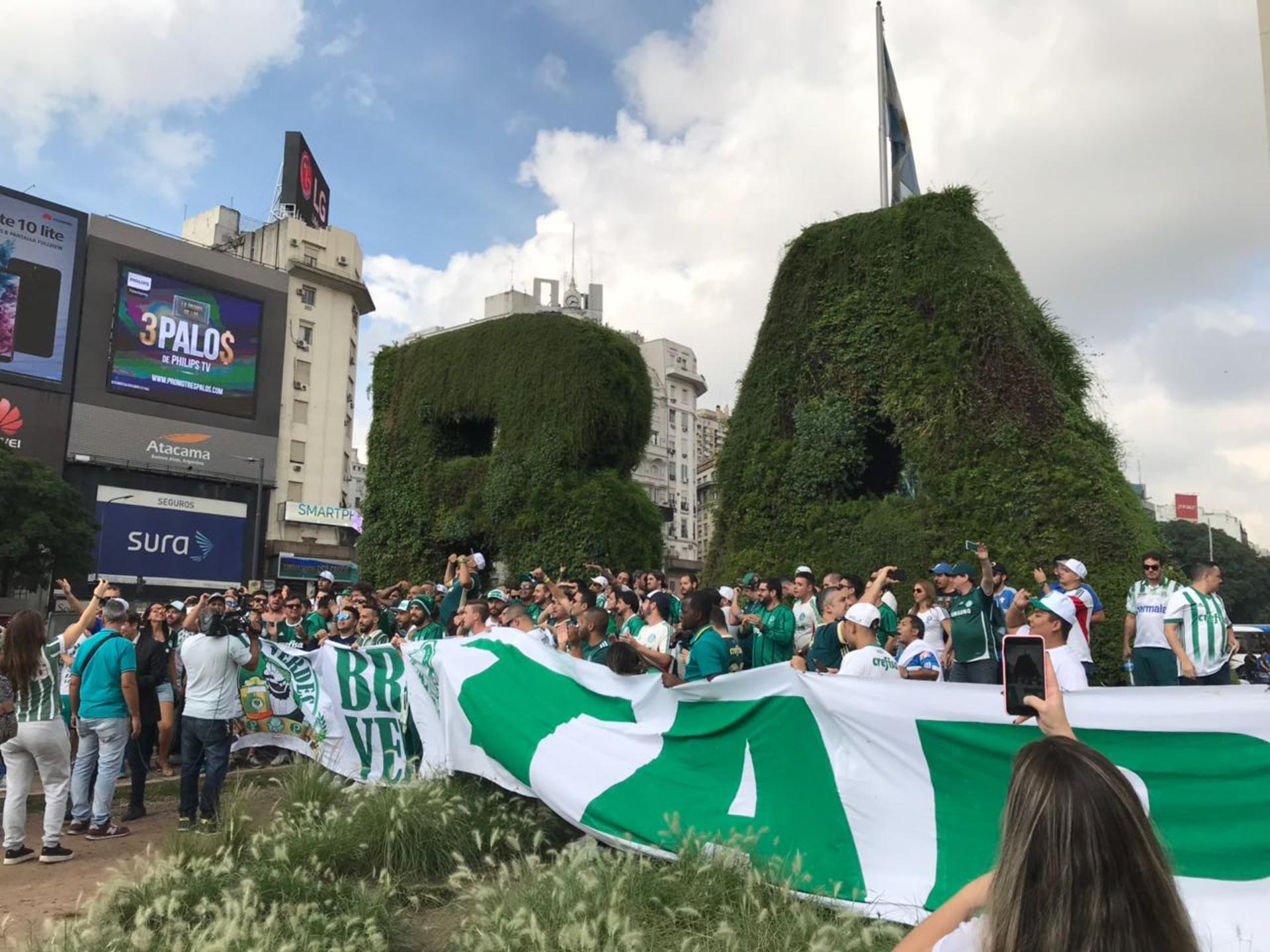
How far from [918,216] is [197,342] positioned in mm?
53888

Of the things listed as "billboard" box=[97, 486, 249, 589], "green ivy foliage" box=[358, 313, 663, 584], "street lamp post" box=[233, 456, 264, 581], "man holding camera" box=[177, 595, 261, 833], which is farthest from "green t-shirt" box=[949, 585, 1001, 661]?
"billboard" box=[97, 486, 249, 589]

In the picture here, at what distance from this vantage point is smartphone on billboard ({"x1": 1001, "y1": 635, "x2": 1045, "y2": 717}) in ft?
9.21

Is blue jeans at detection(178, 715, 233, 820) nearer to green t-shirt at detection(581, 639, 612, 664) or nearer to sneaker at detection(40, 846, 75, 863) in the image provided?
sneaker at detection(40, 846, 75, 863)

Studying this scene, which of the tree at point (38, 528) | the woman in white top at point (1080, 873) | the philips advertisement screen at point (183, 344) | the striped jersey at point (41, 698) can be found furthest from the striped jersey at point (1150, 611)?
the philips advertisement screen at point (183, 344)

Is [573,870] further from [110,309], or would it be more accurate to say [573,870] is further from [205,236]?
[205,236]

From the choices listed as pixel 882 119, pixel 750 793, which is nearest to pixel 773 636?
pixel 750 793

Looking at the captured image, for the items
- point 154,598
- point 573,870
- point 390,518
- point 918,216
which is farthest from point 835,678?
point 154,598

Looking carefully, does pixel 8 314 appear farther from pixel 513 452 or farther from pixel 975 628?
pixel 975 628

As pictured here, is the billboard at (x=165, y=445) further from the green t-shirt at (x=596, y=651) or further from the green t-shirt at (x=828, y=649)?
the green t-shirt at (x=828, y=649)

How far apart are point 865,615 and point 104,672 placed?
21.2 feet

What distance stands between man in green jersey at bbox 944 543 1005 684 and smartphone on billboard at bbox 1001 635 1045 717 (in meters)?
5.61

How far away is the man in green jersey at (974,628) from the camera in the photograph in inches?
326

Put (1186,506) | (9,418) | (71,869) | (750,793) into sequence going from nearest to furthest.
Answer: (750,793), (71,869), (9,418), (1186,506)

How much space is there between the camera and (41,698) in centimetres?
751
